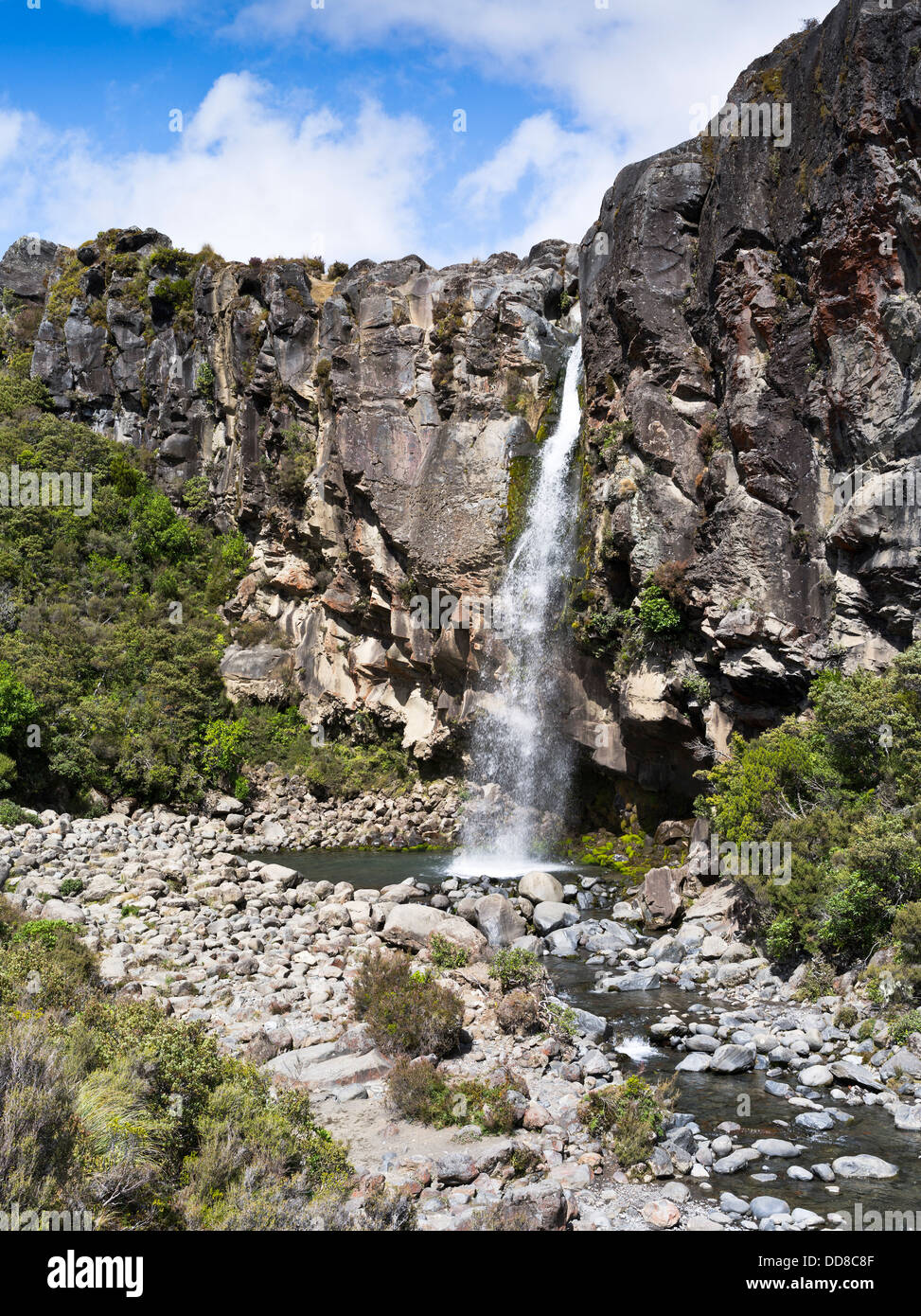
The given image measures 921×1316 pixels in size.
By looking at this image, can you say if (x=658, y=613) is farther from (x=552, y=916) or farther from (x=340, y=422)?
(x=340, y=422)

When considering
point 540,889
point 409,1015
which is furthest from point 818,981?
point 540,889

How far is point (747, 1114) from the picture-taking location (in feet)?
32.0

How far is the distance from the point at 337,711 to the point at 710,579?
58.5ft

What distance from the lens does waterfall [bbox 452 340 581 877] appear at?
2630 cm

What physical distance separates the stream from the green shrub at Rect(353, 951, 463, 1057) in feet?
8.09

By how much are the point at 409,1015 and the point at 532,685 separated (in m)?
16.3

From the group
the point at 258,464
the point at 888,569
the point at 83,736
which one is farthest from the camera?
the point at 258,464

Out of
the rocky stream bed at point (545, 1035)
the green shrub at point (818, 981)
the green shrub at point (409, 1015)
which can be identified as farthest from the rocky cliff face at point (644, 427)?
the green shrub at point (409, 1015)

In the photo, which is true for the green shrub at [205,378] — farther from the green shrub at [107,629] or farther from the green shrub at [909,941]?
the green shrub at [909,941]

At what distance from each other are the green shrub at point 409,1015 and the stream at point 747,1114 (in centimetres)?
247

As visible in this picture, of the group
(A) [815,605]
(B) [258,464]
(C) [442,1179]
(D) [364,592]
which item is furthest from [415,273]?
(C) [442,1179]

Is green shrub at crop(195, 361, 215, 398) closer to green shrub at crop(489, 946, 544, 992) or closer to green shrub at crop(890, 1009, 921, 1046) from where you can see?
green shrub at crop(489, 946, 544, 992)

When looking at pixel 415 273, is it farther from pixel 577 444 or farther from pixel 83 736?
pixel 83 736

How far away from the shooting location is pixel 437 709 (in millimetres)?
29828
